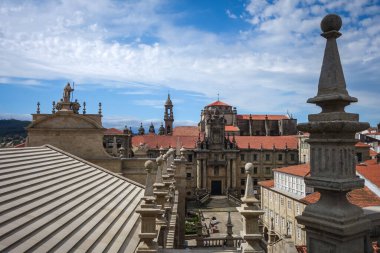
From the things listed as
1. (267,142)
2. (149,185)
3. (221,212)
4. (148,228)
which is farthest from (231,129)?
(148,228)

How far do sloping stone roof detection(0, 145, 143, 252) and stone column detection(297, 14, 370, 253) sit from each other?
5076 millimetres

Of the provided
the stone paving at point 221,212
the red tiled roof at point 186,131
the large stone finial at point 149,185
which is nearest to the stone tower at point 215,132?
the red tiled roof at point 186,131

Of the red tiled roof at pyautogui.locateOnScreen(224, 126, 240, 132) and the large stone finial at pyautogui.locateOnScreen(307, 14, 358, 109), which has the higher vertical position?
the red tiled roof at pyautogui.locateOnScreen(224, 126, 240, 132)

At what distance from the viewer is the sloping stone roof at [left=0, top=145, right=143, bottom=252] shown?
6.08m

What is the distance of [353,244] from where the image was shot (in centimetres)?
344

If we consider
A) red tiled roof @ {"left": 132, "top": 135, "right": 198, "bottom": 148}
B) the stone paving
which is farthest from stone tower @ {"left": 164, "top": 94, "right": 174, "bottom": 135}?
the stone paving

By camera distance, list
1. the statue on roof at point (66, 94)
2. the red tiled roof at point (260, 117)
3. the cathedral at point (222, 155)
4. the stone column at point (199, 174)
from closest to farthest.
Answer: the statue on roof at point (66, 94) < the stone column at point (199, 174) < the cathedral at point (222, 155) < the red tiled roof at point (260, 117)

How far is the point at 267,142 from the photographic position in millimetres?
64625

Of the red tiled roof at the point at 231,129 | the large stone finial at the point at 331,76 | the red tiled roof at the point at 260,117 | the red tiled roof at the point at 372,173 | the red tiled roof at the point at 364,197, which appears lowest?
the red tiled roof at the point at 364,197

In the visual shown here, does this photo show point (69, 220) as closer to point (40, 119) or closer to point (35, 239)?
point (35, 239)

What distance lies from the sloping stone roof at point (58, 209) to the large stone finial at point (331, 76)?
18.7 feet

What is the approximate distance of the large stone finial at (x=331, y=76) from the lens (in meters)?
3.72

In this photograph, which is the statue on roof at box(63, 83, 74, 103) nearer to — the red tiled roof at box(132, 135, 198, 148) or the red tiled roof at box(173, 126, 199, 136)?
the red tiled roof at box(132, 135, 198, 148)

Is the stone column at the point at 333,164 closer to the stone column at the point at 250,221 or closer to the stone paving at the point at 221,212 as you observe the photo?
the stone column at the point at 250,221
